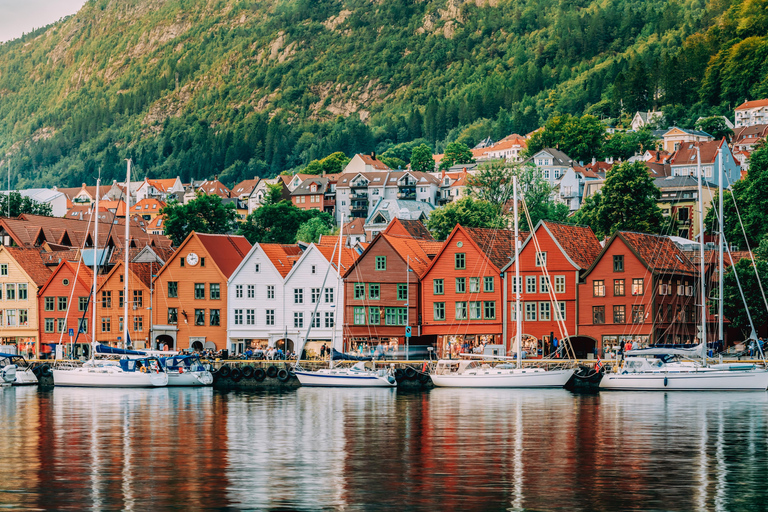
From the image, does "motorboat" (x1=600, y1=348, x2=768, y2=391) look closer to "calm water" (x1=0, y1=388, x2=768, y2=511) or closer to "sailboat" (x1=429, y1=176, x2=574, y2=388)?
"sailboat" (x1=429, y1=176, x2=574, y2=388)

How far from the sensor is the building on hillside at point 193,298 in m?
105

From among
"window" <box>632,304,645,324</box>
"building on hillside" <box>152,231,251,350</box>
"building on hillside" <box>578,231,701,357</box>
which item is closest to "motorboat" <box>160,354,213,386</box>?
"building on hillside" <box>152,231,251,350</box>

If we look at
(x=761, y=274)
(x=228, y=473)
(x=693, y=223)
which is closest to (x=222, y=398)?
(x=228, y=473)

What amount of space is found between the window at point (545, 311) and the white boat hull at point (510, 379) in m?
18.5

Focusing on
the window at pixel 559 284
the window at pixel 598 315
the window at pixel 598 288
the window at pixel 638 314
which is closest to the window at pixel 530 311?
the window at pixel 559 284

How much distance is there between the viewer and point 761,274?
83.6 meters

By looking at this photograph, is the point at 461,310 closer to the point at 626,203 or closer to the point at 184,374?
the point at 184,374

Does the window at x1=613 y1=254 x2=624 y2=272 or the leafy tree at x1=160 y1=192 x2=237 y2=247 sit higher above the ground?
the leafy tree at x1=160 y1=192 x2=237 y2=247

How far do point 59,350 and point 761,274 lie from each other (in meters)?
59.8

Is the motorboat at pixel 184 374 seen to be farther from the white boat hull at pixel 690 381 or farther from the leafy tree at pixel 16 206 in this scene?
the leafy tree at pixel 16 206

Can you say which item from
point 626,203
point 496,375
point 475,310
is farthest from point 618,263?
point 626,203

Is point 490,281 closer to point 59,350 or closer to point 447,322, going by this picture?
point 447,322

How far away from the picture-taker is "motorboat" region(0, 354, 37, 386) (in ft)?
280

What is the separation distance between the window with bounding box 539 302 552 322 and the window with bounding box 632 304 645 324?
7.13 m
